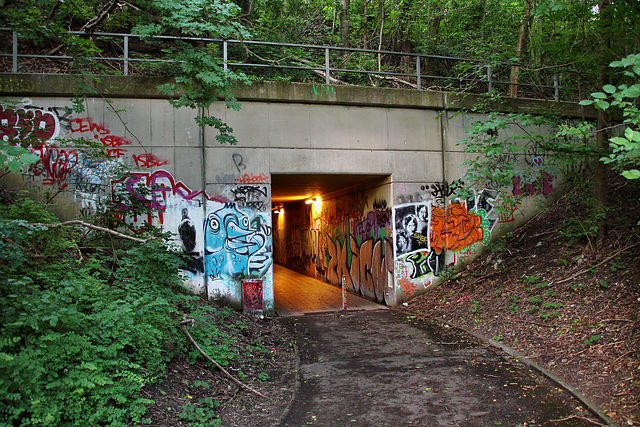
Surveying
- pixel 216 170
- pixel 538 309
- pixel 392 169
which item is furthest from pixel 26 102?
pixel 538 309

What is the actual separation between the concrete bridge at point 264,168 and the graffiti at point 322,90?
0.03 meters

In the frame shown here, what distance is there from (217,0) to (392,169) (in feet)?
18.3

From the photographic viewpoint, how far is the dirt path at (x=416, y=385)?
481 centimetres

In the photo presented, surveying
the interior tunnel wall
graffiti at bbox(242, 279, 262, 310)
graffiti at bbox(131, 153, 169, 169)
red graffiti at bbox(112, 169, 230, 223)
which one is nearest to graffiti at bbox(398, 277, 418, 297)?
the interior tunnel wall

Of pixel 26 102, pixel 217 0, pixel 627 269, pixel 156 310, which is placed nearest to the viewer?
pixel 156 310

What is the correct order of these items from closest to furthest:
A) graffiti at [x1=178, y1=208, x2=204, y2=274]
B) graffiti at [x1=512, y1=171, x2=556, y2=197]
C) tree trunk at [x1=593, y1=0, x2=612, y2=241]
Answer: tree trunk at [x1=593, y1=0, x2=612, y2=241]
graffiti at [x1=178, y1=208, x2=204, y2=274]
graffiti at [x1=512, y1=171, x2=556, y2=197]

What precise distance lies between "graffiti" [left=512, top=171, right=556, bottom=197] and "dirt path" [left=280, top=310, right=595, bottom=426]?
191 inches

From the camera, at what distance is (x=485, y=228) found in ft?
36.7

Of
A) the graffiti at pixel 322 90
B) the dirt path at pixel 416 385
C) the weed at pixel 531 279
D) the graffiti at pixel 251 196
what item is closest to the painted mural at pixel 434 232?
the weed at pixel 531 279

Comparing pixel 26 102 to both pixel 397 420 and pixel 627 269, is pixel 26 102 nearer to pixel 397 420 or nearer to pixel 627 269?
pixel 397 420

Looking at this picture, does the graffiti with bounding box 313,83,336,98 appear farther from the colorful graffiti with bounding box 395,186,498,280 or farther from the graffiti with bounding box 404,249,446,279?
the graffiti with bounding box 404,249,446,279

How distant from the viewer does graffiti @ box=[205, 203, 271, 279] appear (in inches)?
376

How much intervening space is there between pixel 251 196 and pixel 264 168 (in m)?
0.69

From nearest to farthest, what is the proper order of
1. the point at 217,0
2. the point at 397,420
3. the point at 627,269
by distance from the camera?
Answer: the point at 397,420 < the point at 217,0 < the point at 627,269
